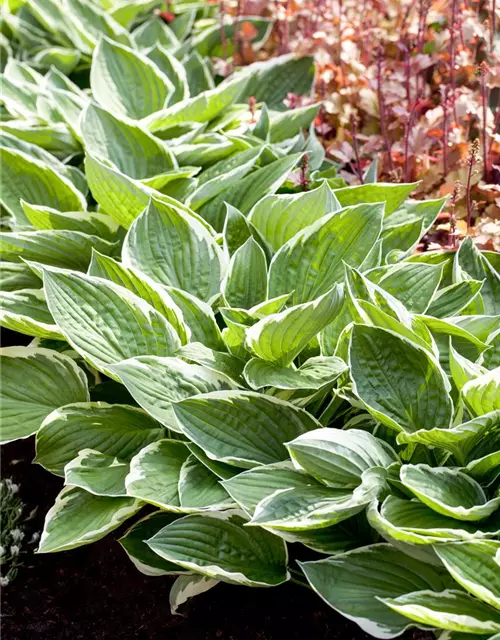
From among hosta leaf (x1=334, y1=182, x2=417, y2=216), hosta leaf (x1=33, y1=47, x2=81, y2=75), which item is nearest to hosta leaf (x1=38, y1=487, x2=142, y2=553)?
hosta leaf (x1=334, y1=182, x2=417, y2=216)

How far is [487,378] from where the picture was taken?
4.58ft

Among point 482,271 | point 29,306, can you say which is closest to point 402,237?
point 482,271

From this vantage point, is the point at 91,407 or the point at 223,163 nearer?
the point at 91,407

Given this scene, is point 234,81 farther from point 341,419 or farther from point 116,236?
point 341,419

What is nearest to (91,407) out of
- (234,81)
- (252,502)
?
(252,502)

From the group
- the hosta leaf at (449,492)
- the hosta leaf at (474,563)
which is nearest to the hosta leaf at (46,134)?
the hosta leaf at (449,492)

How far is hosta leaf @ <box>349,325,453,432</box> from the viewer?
58.1 inches

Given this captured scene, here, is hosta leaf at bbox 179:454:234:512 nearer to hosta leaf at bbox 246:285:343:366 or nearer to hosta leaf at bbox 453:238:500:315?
hosta leaf at bbox 246:285:343:366

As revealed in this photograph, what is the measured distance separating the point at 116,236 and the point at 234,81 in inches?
28.7

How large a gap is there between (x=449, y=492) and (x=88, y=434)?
77 centimetres

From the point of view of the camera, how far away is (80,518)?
166 centimetres

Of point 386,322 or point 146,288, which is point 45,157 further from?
point 386,322

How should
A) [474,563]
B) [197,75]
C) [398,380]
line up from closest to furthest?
[474,563] < [398,380] < [197,75]

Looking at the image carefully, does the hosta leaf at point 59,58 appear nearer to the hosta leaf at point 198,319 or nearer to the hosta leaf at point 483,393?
the hosta leaf at point 198,319
